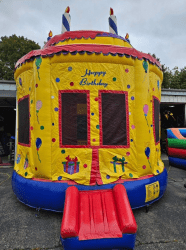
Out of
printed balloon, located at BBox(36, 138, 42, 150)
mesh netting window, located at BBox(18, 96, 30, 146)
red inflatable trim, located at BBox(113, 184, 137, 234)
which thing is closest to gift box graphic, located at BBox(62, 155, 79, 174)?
printed balloon, located at BBox(36, 138, 42, 150)

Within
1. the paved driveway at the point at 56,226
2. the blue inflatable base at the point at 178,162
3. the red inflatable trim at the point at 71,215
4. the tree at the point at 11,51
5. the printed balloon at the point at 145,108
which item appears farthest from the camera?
the tree at the point at 11,51

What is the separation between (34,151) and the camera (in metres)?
3.32

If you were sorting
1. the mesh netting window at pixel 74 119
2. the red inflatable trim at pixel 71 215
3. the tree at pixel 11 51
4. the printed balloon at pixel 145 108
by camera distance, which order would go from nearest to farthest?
the red inflatable trim at pixel 71 215, the mesh netting window at pixel 74 119, the printed balloon at pixel 145 108, the tree at pixel 11 51

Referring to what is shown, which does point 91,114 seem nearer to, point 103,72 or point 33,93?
point 103,72

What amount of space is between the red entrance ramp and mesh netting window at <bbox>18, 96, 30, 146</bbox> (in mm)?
1541

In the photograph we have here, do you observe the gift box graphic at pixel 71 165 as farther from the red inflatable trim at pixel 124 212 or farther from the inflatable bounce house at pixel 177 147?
the inflatable bounce house at pixel 177 147

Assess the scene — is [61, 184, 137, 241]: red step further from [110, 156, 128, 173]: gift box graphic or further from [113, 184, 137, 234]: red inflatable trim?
[110, 156, 128, 173]: gift box graphic

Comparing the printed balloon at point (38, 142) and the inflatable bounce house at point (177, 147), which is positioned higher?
the printed balloon at point (38, 142)

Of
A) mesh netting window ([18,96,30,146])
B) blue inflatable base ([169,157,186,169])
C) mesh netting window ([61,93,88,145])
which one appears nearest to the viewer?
mesh netting window ([61,93,88,145])

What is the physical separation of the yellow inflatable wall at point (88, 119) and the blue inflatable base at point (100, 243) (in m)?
1.05

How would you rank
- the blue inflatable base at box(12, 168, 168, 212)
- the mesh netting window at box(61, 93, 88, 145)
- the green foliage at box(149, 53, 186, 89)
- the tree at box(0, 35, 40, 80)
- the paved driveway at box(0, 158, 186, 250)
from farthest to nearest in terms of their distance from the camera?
the green foliage at box(149, 53, 186, 89)
the tree at box(0, 35, 40, 80)
the mesh netting window at box(61, 93, 88, 145)
the blue inflatable base at box(12, 168, 168, 212)
the paved driveway at box(0, 158, 186, 250)

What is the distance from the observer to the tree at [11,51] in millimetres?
17280

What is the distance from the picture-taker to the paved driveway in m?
2.35

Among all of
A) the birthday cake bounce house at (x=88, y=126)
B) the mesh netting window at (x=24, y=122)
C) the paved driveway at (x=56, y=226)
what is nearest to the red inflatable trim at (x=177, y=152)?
the paved driveway at (x=56, y=226)
